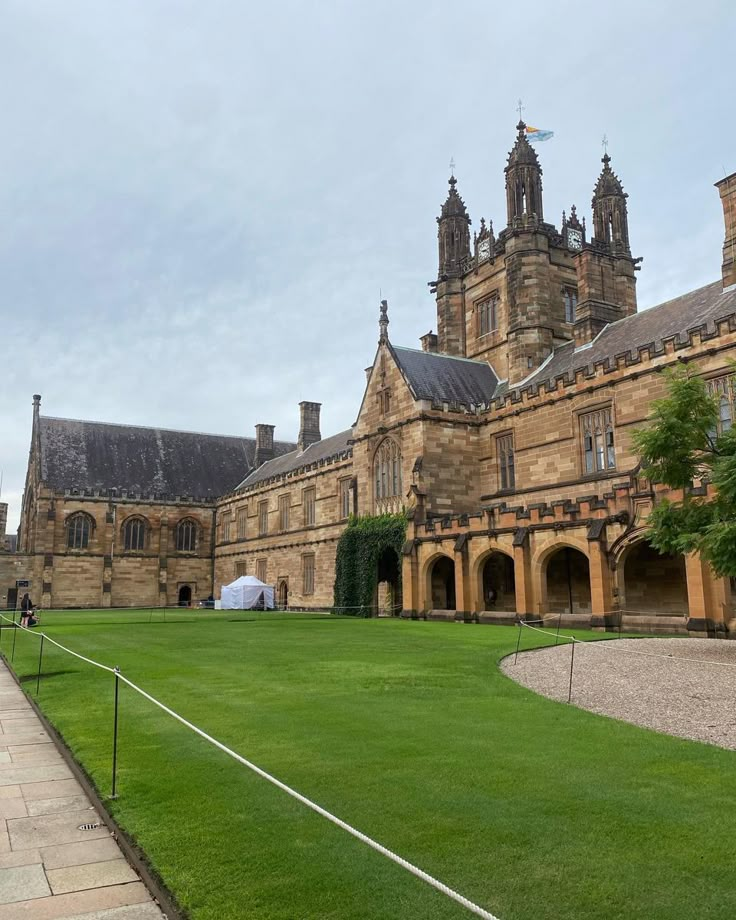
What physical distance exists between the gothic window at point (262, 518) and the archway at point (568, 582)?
2828cm

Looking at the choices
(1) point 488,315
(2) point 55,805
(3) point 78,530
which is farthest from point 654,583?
(3) point 78,530

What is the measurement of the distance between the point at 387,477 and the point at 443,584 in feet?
20.1

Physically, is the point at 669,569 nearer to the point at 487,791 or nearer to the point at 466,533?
the point at 466,533

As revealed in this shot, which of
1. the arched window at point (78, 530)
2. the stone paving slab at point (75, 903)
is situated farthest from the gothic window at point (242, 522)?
the stone paving slab at point (75, 903)

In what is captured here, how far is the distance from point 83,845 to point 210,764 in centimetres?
173

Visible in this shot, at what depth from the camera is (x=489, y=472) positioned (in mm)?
34312

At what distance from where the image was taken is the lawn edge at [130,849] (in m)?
4.53

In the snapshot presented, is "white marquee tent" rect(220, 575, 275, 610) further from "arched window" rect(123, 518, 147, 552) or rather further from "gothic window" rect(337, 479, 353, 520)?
"arched window" rect(123, 518, 147, 552)

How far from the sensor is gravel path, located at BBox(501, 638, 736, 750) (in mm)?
9555

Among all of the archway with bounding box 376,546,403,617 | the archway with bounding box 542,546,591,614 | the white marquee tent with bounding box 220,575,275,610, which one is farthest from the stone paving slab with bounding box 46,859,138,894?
the white marquee tent with bounding box 220,575,275,610

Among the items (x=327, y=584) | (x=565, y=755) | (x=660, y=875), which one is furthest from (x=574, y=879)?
(x=327, y=584)

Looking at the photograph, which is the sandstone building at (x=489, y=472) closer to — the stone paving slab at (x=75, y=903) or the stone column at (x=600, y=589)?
the stone column at (x=600, y=589)

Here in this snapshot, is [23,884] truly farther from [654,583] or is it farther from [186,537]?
[186,537]

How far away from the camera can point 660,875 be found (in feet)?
15.6
